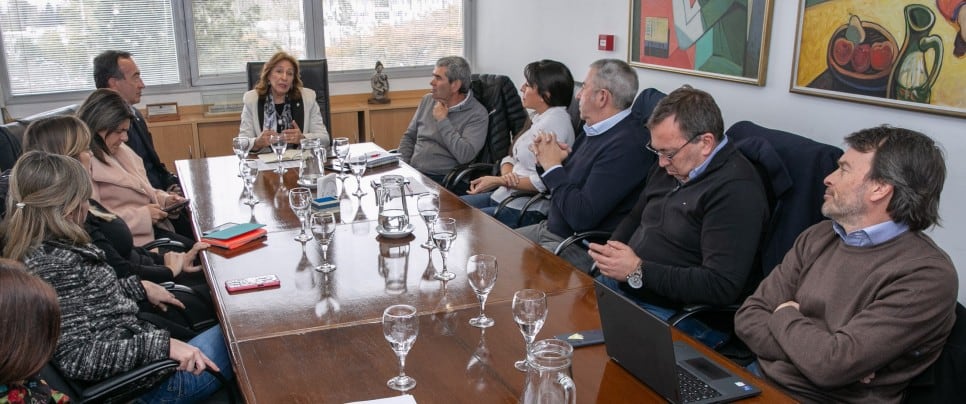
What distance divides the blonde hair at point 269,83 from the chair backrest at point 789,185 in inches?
127

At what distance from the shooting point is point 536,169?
153 inches

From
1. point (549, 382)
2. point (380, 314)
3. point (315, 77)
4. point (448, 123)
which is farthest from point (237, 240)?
point (315, 77)

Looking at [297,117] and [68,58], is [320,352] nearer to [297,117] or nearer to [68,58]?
[297,117]

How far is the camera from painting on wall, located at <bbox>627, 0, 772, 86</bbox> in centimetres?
358

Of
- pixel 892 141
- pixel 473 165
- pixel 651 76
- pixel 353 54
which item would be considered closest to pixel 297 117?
pixel 473 165

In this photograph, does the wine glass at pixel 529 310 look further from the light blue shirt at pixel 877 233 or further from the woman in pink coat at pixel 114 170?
the woman in pink coat at pixel 114 170

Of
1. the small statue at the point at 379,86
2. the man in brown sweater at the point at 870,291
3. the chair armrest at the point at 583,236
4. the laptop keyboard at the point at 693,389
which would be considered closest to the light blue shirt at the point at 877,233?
the man in brown sweater at the point at 870,291

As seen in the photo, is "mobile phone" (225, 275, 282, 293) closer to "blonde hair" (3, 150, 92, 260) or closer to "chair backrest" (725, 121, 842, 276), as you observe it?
"blonde hair" (3, 150, 92, 260)

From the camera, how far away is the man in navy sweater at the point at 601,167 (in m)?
3.12

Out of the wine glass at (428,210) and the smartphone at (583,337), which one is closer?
the smartphone at (583,337)

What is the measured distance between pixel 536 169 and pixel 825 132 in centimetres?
134

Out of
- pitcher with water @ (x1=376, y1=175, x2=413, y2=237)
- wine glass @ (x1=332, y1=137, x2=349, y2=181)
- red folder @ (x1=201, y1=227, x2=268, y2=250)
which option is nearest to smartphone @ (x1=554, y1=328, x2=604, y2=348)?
pitcher with water @ (x1=376, y1=175, x2=413, y2=237)

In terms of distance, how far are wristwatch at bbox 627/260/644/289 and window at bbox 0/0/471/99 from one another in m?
4.58

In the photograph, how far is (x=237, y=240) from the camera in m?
2.69
